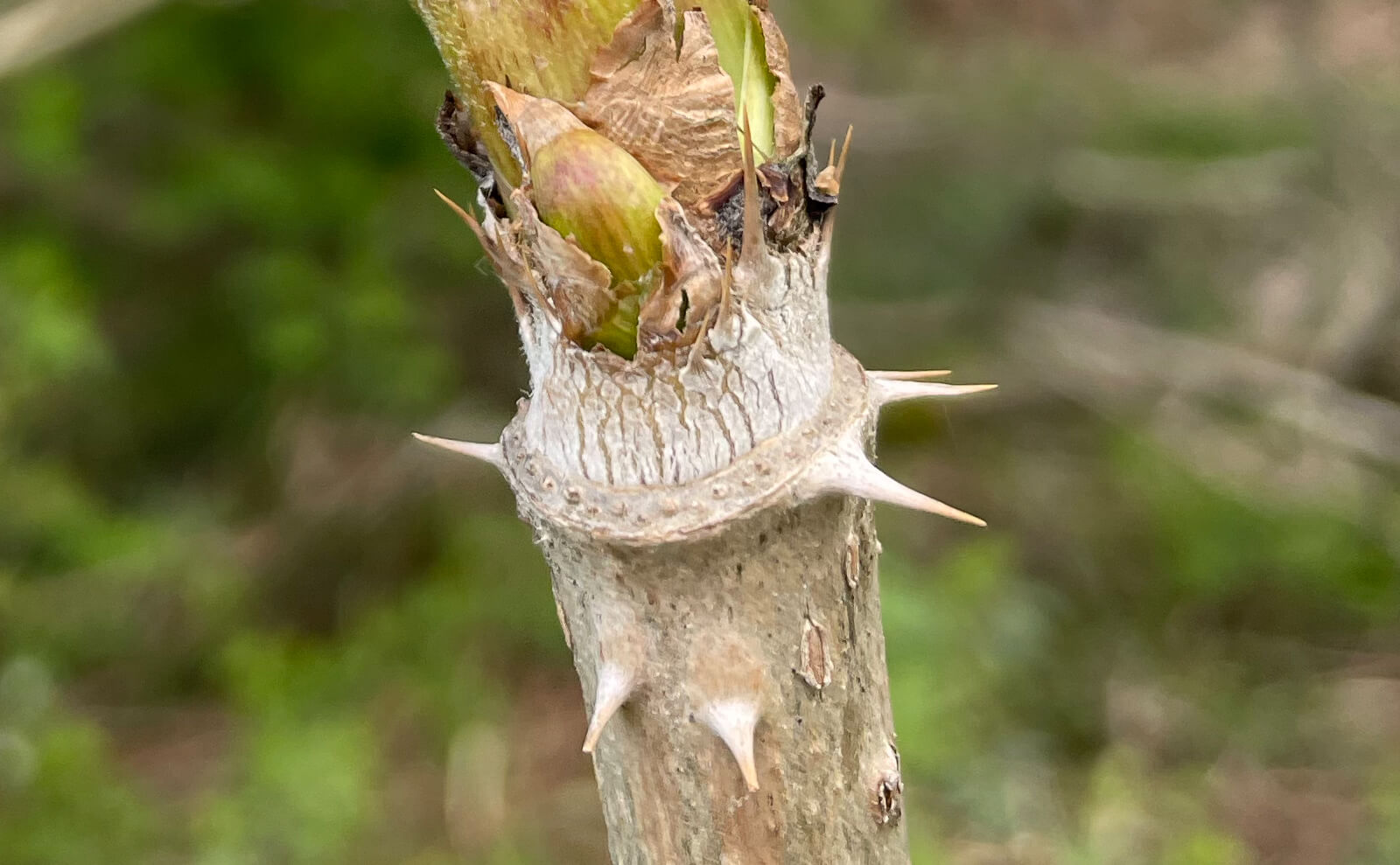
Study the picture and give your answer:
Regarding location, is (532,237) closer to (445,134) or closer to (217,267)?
(445,134)

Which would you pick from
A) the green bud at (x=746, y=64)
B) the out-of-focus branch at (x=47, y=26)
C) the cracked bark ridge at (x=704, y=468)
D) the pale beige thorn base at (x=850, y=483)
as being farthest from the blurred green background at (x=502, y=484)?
the green bud at (x=746, y=64)

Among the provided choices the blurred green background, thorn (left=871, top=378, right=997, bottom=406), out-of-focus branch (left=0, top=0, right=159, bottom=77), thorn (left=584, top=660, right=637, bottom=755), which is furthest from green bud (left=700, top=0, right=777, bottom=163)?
out-of-focus branch (left=0, top=0, right=159, bottom=77)

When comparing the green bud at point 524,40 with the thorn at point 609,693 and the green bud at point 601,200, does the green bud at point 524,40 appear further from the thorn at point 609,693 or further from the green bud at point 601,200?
the thorn at point 609,693

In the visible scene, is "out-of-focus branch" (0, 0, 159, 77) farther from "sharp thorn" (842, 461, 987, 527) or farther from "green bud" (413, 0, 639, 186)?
"sharp thorn" (842, 461, 987, 527)

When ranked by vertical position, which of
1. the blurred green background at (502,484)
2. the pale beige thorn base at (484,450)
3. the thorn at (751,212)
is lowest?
the blurred green background at (502,484)

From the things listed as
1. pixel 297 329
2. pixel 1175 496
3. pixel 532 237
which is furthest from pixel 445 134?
pixel 1175 496

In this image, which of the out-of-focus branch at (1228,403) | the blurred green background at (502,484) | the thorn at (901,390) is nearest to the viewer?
the thorn at (901,390)
